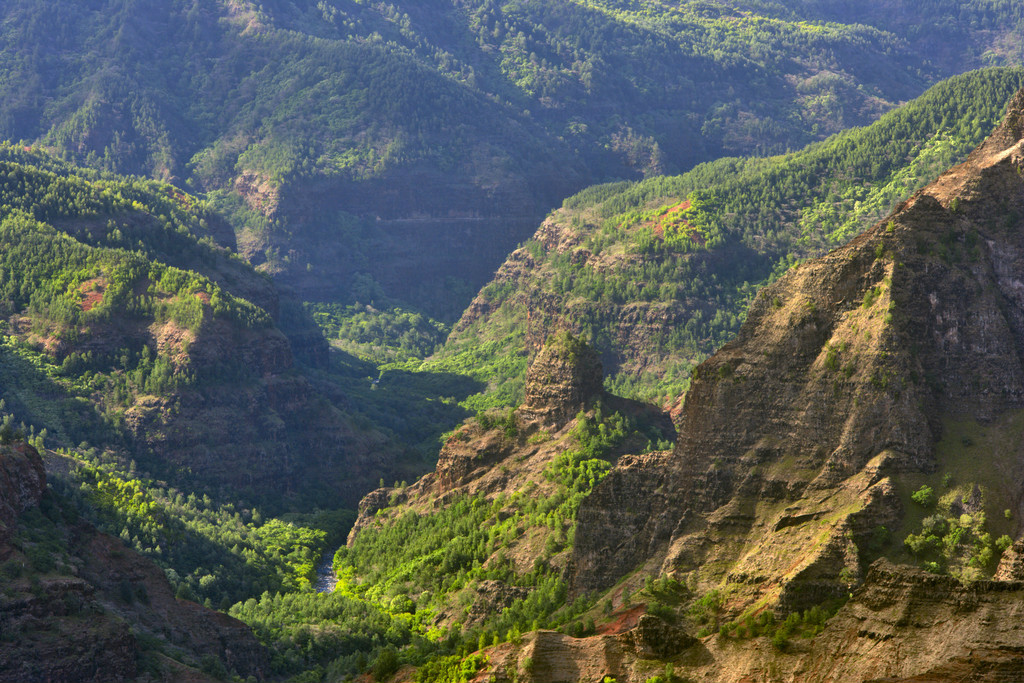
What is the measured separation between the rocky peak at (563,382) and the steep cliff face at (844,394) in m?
62.8

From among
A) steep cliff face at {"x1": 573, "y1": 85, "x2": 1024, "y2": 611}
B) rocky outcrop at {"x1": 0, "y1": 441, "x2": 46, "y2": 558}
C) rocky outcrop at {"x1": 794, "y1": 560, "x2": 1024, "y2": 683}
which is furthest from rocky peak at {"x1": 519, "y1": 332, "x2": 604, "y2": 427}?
rocky outcrop at {"x1": 794, "y1": 560, "x2": 1024, "y2": 683}

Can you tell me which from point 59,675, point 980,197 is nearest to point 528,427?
point 59,675

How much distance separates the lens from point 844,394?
86.9m

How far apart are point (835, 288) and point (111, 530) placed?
346 feet

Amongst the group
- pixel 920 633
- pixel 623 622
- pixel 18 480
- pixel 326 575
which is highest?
pixel 326 575

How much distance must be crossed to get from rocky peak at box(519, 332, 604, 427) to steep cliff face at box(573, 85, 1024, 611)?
62803 millimetres

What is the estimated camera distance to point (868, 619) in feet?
234

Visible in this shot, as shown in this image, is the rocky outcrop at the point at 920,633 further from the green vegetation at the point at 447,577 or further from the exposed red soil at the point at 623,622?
the green vegetation at the point at 447,577

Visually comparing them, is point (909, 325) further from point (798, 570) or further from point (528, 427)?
point (528, 427)

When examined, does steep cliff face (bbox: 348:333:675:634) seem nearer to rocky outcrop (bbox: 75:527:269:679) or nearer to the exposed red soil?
rocky outcrop (bbox: 75:527:269:679)

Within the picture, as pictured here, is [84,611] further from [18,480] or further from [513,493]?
[513,493]

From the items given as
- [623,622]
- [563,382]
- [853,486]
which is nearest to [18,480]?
[563,382]

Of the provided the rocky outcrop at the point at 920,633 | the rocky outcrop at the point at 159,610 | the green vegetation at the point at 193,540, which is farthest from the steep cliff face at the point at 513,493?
the rocky outcrop at the point at 920,633

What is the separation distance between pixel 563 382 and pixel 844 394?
7713 cm
